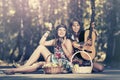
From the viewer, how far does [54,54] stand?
58.7 ft

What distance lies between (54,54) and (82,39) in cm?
147

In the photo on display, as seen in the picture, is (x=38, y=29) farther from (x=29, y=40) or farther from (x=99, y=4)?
(x=99, y=4)

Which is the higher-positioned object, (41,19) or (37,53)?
(41,19)

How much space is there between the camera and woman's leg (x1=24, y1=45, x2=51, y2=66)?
1780cm

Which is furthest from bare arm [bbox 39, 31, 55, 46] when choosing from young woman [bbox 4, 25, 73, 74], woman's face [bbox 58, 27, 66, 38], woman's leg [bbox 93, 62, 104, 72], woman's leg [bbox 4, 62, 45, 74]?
woman's leg [bbox 93, 62, 104, 72]

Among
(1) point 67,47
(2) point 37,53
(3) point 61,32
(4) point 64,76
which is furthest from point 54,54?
(4) point 64,76

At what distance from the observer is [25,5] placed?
19.4m

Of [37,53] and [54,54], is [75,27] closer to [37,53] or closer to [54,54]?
[54,54]

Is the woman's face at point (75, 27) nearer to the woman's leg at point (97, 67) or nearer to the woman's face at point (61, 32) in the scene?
the woman's face at point (61, 32)

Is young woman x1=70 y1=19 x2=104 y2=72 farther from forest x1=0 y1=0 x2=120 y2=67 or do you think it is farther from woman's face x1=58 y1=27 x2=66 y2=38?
forest x1=0 y1=0 x2=120 y2=67

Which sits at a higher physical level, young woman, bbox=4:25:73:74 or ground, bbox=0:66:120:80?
young woman, bbox=4:25:73:74

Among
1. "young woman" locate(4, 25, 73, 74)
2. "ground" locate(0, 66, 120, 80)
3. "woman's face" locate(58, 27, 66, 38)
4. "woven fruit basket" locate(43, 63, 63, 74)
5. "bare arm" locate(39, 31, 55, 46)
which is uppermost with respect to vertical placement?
"woman's face" locate(58, 27, 66, 38)

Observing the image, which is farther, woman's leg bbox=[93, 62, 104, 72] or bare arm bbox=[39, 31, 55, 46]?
woman's leg bbox=[93, 62, 104, 72]

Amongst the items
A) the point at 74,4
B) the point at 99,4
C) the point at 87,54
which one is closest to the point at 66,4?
the point at 74,4
